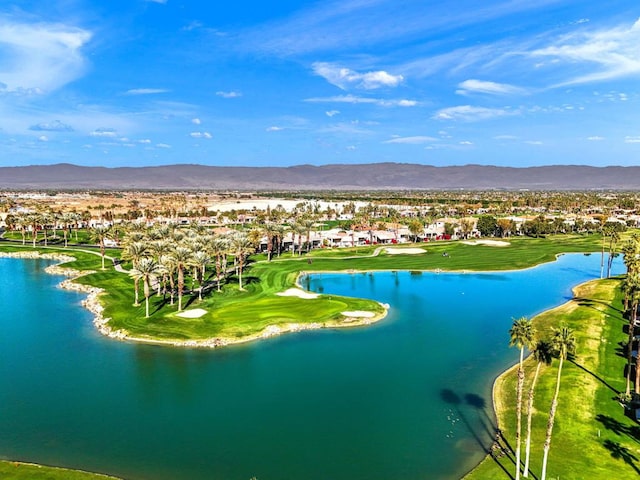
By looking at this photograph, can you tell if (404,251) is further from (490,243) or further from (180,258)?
(180,258)

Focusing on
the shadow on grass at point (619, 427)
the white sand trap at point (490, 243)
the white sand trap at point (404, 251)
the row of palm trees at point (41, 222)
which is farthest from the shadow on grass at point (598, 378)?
the row of palm trees at point (41, 222)

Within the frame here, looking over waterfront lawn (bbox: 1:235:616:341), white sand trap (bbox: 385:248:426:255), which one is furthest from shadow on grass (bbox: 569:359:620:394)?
white sand trap (bbox: 385:248:426:255)

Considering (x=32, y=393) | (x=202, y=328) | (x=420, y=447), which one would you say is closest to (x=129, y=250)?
(x=202, y=328)

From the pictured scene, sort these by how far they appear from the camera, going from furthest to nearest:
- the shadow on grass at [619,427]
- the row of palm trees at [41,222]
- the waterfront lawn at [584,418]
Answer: the row of palm trees at [41,222], the shadow on grass at [619,427], the waterfront lawn at [584,418]

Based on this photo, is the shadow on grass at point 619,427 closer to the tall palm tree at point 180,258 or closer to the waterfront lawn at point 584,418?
the waterfront lawn at point 584,418

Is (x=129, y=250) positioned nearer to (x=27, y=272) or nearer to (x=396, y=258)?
(x=27, y=272)

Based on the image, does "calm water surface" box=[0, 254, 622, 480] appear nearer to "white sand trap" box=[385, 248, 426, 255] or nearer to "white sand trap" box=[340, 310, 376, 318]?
"white sand trap" box=[340, 310, 376, 318]

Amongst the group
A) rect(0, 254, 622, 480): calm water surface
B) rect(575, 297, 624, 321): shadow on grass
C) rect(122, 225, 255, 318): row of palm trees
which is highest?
rect(122, 225, 255, 318): row of palm trees
